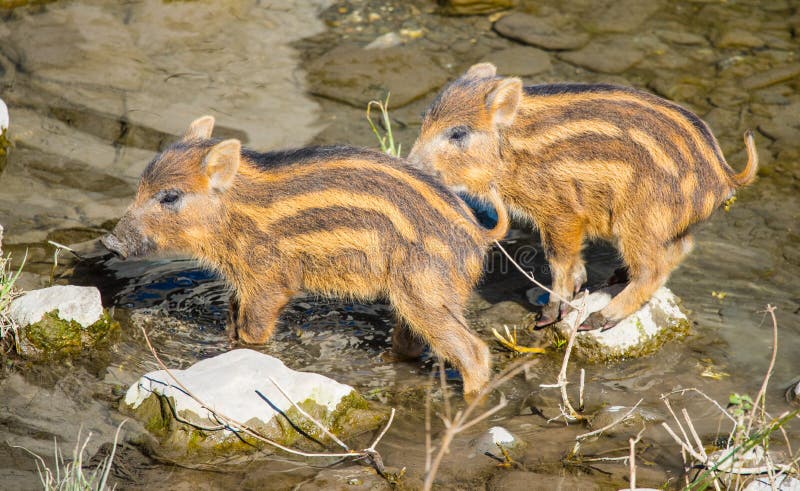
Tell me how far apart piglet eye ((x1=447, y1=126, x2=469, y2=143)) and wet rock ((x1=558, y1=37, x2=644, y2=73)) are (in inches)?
150

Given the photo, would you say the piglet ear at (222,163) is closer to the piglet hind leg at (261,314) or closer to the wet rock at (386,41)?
the piglet hind leg at (261,314)

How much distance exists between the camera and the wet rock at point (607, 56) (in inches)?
404

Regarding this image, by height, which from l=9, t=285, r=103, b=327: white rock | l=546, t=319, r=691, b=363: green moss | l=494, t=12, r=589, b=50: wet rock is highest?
l=494, t=12, r=589, b=50: wet rock

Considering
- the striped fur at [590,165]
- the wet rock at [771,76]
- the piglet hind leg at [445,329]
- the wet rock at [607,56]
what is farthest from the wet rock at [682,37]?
the piglet hind leg at [445,329]

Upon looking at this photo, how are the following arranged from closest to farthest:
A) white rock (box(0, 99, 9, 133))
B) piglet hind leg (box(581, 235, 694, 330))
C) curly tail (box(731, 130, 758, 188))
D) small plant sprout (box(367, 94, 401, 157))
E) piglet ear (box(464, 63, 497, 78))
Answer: curly tail (box(731, 130, 758, 188)) → piglet hind leg (box(581, 235, 694, 330)) → piglet ear (box(464, 63, 497, 78)) → small plant sprout (box(367, 94, 401, 157)) → white rock (box(0, 99, 9, 133))

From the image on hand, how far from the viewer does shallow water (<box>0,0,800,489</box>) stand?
5402mm

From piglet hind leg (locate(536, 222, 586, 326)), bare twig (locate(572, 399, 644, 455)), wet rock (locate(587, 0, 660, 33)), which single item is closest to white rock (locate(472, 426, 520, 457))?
bare twig (locate(572, 399, 644, 455))

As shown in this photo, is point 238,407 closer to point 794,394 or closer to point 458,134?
point 458,134

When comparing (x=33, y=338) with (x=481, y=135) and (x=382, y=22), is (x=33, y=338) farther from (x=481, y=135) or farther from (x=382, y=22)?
(x=382, y=22)

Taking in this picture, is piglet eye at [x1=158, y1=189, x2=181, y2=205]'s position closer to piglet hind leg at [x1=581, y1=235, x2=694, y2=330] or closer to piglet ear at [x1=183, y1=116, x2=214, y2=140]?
piglet ear at [x1=183, y1=116, x2=214, y2=140]

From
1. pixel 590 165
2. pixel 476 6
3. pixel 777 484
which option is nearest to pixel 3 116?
pixel 590 165

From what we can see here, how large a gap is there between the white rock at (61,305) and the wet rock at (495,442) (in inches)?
105

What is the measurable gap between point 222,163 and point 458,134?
5.98 feet

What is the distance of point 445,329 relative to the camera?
5.91 m
